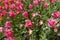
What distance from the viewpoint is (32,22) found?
2.13m

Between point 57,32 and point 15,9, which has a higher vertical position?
point 15,9

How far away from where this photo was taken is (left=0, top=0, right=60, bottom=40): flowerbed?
6.64ft

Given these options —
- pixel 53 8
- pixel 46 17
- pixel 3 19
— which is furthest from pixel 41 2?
pixel 3 19

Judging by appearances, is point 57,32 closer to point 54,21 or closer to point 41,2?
point 54,21

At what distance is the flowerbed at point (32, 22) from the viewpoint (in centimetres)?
203

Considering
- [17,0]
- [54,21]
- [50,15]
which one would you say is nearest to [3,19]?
[17,0]

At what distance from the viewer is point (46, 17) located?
88.0 inches

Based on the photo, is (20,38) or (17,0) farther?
(17,0)

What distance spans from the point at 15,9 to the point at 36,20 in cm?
31

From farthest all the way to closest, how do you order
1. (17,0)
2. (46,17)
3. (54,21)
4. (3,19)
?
(17,0) < (3,19) < (46,17) < (54,21)

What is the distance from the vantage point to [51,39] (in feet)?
6.95

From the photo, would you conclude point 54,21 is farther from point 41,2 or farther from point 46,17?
point 41,2

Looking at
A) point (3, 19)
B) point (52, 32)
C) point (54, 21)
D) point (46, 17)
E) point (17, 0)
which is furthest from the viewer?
point (17, 0)

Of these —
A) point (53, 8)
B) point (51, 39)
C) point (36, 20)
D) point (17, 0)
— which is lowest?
point (51, 39)
